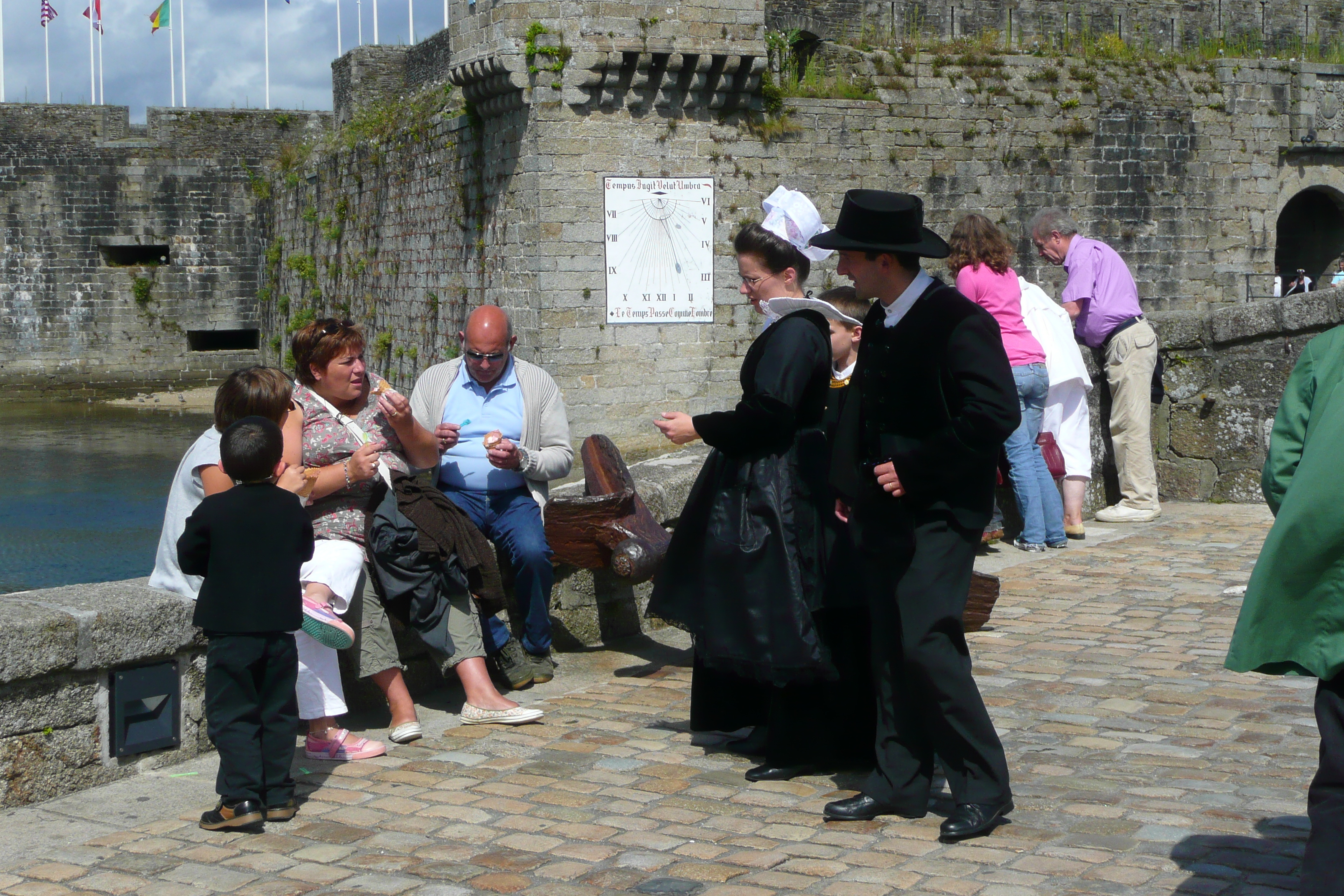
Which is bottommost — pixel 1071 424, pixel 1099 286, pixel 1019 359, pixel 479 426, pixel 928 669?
pixel 928 669

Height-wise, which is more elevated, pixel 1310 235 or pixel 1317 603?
pixel 1310 235

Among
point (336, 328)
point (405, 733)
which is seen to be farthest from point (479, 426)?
point (405, 733)

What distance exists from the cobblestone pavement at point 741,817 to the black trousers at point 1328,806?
0.47 metres

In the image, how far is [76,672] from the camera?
4.21 m

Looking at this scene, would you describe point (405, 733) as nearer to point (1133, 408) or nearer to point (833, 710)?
point (833, 710)

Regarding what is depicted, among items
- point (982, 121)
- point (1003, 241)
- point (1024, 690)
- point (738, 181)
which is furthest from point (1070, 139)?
point (1024, 690)

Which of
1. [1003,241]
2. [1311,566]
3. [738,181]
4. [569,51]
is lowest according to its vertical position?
[1311,566]

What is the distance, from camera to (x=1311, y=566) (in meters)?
2.92

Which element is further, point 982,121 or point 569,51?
point 982,121

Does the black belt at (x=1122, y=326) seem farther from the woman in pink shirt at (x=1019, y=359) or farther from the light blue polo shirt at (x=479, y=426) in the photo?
the light blue polo shirt at (x=479, y=426)

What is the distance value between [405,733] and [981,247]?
4.22 m

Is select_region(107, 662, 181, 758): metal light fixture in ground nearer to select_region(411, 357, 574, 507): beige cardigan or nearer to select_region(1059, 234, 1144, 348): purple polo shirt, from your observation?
select_region(411, 357, 574, 507): beige cardigan

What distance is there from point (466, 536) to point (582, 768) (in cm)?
101

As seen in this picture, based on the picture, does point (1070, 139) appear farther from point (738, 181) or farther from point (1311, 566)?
point (1311, 566)
